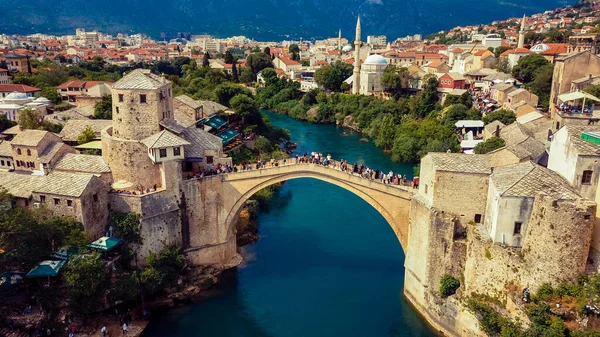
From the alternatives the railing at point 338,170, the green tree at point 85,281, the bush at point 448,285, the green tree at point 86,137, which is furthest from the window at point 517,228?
the green tree at point 86,137

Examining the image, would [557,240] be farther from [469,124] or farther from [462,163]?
[469,124]

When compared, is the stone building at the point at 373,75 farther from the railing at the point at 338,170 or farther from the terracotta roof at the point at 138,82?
the terracotta roof at the point at 138,82

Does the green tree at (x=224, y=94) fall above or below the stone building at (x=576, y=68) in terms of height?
below

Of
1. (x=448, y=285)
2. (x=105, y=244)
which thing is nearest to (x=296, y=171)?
(x=448, y=285)

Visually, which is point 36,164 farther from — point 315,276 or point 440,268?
point 440,268

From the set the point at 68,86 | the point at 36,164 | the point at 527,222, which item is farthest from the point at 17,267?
the point at 68,86
